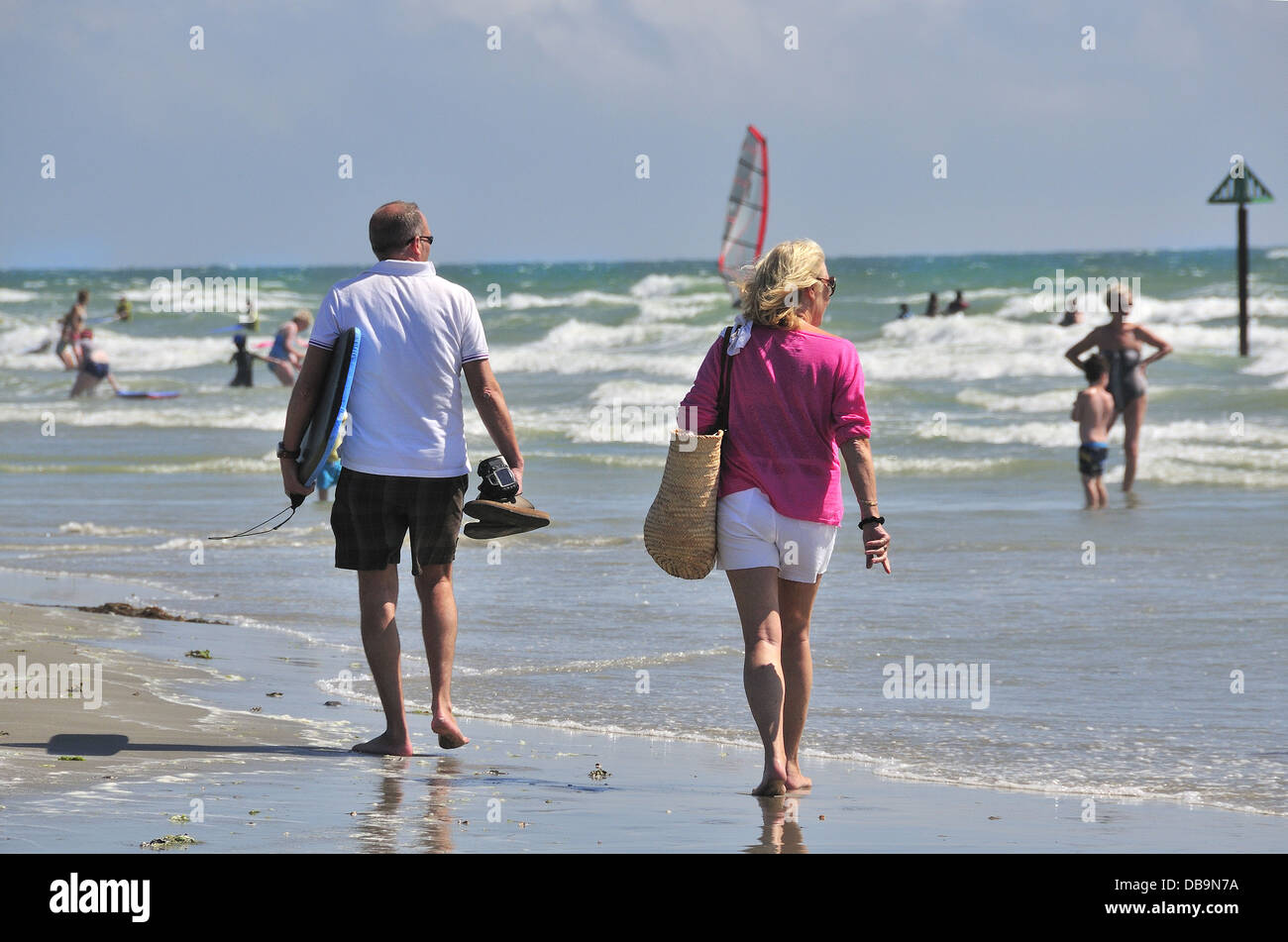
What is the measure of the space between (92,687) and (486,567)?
13.6 ft

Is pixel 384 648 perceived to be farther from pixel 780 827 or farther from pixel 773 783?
pixel 780 827

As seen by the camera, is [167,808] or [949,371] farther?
[949,371]

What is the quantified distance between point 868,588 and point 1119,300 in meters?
6.11

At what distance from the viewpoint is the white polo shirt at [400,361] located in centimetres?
521

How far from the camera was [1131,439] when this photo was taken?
46.6ft

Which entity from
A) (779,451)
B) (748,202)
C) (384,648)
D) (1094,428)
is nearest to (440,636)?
(384,648)

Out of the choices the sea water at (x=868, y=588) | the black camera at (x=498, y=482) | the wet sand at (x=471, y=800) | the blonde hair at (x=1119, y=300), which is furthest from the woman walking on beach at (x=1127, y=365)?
the black camera at (x=498, y=482)

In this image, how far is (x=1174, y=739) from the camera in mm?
5824

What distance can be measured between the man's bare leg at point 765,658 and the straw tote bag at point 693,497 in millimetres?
Answer: 122

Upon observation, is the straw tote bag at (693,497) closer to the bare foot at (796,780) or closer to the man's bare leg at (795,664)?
the man's bare leg at (795,664)

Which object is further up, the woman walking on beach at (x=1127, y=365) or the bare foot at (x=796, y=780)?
the woman walking on beach at (x=1127, y=365)
